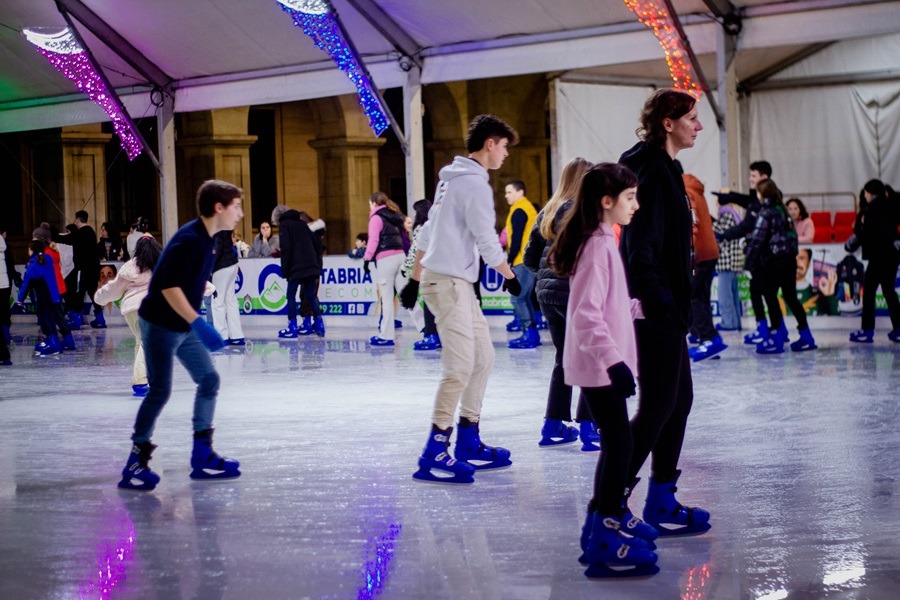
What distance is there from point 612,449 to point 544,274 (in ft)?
7.97

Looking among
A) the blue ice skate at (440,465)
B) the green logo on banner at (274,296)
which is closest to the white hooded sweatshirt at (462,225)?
the blue ice skate at (440,465)

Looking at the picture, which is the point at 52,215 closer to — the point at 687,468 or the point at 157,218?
the point at 157,218

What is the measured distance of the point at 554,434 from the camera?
251 inches

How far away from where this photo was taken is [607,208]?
4.07m

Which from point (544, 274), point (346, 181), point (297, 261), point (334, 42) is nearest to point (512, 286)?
point (544, 274)

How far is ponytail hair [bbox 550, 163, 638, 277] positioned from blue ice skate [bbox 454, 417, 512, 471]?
185 centimetres

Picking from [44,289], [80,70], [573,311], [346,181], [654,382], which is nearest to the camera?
[573,311]

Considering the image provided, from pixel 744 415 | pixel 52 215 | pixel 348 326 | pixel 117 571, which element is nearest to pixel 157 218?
pixel 52 215

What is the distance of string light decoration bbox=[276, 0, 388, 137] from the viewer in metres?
14.9

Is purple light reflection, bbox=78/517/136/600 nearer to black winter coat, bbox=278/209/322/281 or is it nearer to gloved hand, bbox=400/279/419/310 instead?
gloved hand, bbox=400/279/419/310

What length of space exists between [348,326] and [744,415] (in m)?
9.36

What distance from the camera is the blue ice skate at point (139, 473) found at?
5469 millimetres

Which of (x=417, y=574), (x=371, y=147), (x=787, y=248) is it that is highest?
(x=371, y=147)

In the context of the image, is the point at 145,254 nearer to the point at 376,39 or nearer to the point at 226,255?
the point at 226,255
